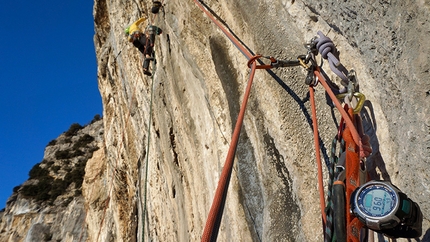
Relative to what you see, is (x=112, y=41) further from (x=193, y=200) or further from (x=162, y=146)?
(x=193, y=200)

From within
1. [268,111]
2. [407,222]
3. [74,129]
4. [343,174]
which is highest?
[74,129]

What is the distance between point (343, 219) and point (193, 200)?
9.95ft

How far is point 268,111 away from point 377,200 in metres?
1.85

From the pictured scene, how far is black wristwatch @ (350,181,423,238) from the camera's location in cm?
175

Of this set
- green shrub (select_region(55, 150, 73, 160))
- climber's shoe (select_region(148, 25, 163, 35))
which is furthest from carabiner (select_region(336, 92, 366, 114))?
green shrub (select_region(55, 150, 73, 160))

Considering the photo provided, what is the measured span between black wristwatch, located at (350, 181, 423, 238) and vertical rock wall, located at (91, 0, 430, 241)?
0.80ft

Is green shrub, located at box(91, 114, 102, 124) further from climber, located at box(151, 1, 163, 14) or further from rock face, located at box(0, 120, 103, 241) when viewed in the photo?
climber, located at box(151, 1, 163, 14)

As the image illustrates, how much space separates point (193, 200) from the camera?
4965 millimetres

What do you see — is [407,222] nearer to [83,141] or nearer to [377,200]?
[377,200]

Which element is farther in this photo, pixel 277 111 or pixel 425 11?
pixel 277 111

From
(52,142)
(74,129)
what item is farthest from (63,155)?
(74,129)

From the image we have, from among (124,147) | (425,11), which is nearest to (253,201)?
(425,11)

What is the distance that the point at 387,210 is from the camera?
→ 5.80 ft

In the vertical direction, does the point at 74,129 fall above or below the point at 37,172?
above
